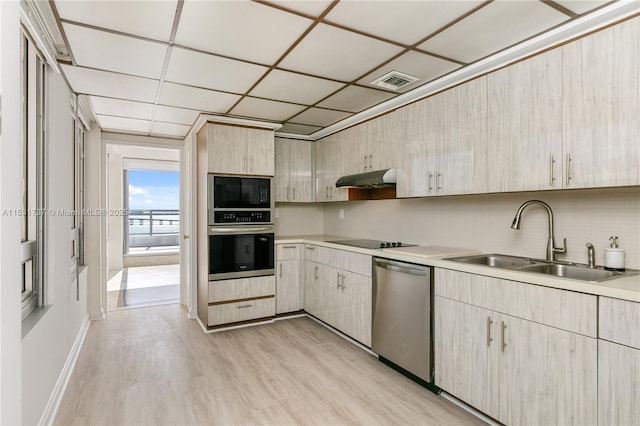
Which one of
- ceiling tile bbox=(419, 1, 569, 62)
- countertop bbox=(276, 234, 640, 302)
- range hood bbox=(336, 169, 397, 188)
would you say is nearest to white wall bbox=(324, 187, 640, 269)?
countertop bbox=(276, 234, 640, 302)

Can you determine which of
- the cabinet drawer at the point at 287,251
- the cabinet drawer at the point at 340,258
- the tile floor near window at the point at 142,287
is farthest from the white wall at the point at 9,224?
the tile floor near window at the point at 142,287

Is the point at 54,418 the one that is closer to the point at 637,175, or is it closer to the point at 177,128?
the point at 177,128

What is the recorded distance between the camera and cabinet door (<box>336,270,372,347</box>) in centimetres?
314

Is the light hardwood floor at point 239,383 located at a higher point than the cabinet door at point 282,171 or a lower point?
lower

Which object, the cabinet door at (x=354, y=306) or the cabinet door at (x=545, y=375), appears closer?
the cabinet door at (x=545, y=375)

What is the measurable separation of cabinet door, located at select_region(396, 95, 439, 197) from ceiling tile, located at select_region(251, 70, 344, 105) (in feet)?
2.29

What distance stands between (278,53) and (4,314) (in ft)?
6.57

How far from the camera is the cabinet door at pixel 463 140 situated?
244 centimetres

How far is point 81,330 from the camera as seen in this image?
3.49 m

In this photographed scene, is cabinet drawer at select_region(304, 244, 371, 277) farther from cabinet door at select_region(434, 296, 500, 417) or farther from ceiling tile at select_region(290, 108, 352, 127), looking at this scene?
ceiling tile at select_region(290, 108, 352, 127)

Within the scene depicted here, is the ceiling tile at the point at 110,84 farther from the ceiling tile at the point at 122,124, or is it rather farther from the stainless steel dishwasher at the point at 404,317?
the stainless steel dishwasher at the point at 404,317

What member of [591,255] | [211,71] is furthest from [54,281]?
[591,255]

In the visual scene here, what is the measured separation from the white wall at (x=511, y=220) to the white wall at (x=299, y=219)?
43.0 inches

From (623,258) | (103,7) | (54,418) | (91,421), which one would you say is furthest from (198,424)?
(623,258)
